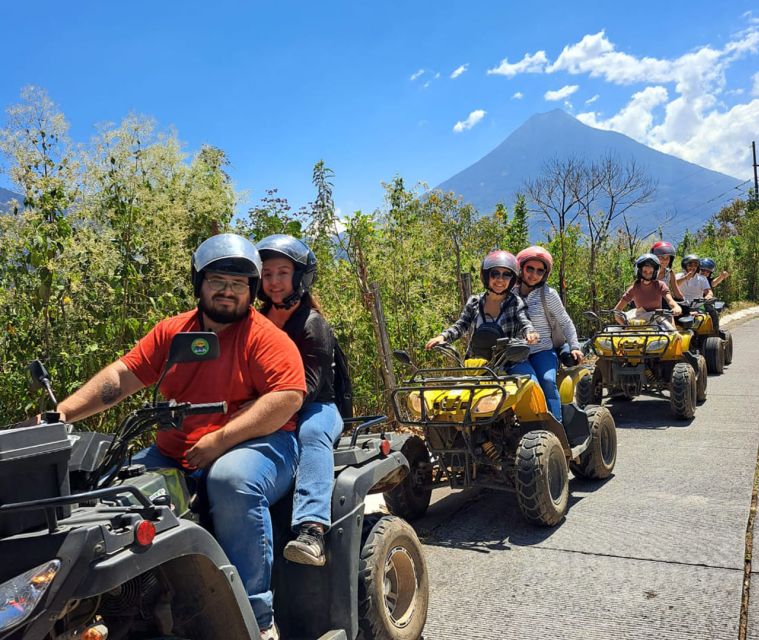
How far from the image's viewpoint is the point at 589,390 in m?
9.53

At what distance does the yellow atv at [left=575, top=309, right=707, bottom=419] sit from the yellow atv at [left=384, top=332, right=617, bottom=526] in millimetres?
3843

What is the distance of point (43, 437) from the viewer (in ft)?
6.48

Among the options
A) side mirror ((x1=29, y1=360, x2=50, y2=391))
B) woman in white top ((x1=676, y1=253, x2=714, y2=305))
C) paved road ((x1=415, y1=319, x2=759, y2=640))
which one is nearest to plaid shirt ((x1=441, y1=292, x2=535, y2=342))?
paved road ((x1=415, y1=319, x2=759, y2=640))

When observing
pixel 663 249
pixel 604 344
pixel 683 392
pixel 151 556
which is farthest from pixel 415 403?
pixel 663 249

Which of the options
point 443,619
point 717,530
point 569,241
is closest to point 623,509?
point 717,530

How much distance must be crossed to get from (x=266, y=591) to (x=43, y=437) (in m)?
1.14

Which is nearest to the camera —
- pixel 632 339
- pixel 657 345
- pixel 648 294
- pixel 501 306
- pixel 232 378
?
pixel 232 378

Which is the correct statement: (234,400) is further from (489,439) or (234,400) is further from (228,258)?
(489,439)

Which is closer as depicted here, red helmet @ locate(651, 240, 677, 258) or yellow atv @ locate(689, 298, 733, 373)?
red helmet @ locate(651, 240, 677, 258)

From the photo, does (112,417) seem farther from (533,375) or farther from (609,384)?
(609,384)

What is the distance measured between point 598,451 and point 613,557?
5.87 ft

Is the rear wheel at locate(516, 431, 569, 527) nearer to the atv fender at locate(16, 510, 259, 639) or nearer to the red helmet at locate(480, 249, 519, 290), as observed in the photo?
the red helmet at locate(480, 249, 519, 290)

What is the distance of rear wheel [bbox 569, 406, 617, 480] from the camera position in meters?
6.24

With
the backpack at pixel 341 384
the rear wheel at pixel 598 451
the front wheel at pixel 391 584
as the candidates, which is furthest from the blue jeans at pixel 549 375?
the front wheel at pixel 391 584
